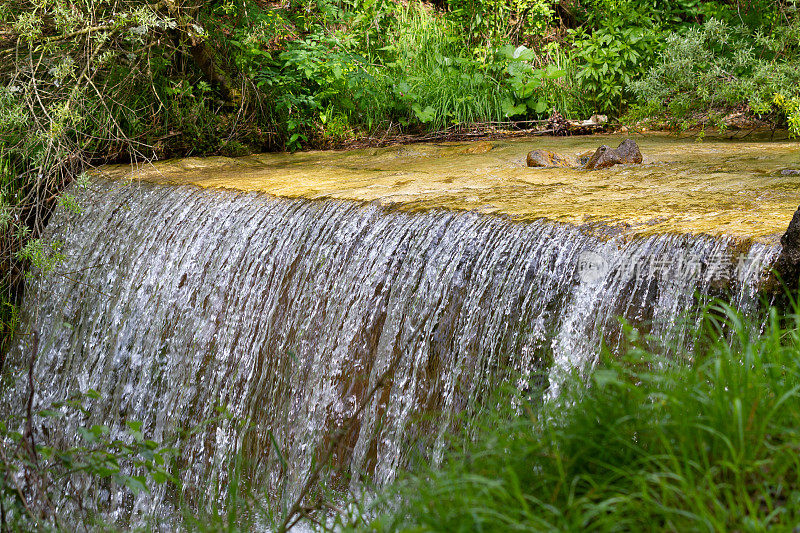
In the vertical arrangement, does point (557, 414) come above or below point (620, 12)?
below

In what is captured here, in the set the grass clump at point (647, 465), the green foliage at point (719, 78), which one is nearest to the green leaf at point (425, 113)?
the green foliage at point (719, 78)

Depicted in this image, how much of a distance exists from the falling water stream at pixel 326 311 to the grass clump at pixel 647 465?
33 cm

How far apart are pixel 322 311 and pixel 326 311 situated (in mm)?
32

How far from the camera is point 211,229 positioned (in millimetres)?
4461

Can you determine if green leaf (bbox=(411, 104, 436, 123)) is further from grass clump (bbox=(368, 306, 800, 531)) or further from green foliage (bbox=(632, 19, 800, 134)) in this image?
grass clump (bbox=(368, 306, 800, 531))

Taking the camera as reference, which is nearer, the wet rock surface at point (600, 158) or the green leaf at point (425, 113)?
the wet rock surface at point (600, 158)

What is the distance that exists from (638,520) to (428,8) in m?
9.17

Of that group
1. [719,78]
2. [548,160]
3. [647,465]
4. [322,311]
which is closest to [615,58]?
[719,78]

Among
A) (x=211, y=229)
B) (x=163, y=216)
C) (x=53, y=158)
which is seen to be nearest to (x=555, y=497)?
(x=211, y=229)

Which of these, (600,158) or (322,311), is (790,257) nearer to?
(322,311)

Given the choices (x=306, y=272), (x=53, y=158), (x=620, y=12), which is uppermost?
(x=620, y=12)

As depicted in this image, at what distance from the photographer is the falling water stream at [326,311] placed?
2.74m

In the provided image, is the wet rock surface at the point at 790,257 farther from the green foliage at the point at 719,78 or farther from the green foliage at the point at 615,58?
the green foliage at the point at 615,58

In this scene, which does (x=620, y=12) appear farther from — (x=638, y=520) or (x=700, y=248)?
(x=638, y=520)
